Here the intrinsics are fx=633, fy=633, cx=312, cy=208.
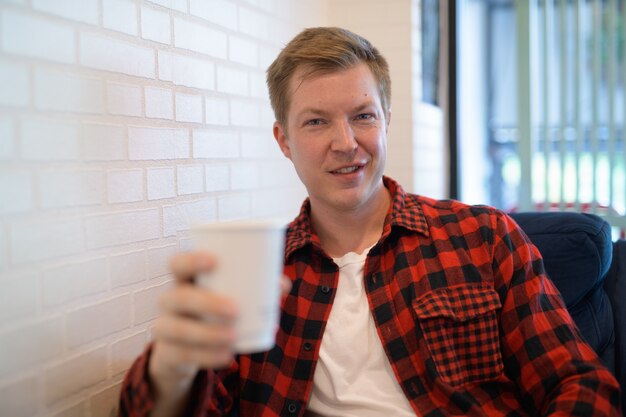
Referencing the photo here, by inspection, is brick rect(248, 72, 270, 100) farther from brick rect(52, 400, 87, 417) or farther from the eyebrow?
brick rect(52, 400, 87, 417)

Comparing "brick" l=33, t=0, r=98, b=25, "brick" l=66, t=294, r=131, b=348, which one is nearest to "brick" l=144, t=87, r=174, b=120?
"brick" l=33, t=0, r=98, b=25

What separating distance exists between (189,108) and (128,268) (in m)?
0.46

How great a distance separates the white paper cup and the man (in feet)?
1.63

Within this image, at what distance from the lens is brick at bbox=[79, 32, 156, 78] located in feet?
4.17

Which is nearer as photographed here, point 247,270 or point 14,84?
point 247,270

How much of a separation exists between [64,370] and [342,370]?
58cm

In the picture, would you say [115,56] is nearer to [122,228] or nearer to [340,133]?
[122,228]

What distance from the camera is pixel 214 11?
176 centimetres

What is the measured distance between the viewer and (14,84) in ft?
3.63

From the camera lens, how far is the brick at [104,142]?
1.28m

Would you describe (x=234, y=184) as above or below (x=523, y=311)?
above

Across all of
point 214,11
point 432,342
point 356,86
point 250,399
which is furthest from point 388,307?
point 214,11

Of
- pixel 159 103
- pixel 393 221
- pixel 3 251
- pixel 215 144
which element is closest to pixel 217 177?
pixel 215 144

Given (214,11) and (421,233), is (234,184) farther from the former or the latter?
(421,233)
